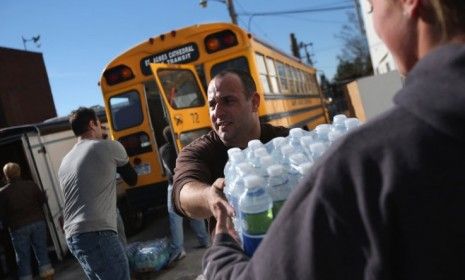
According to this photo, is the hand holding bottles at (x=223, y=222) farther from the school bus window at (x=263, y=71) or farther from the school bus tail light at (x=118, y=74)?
the school bus tail light at (x=118, y=74)

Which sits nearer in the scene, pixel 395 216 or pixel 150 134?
pixel 395 216

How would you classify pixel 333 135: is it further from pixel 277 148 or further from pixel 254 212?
pixel 254 212

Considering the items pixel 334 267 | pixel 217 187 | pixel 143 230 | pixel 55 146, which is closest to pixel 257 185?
pixel 217 187

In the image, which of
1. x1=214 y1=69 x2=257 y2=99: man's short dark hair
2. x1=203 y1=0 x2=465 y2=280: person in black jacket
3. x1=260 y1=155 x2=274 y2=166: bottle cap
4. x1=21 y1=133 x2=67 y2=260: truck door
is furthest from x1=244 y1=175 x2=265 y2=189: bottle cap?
x1=21 y1=133 x2=67 y2=260: truck door

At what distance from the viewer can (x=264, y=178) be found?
5.06 ft

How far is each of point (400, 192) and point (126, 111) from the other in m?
6.98

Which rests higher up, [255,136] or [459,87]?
[459,87]

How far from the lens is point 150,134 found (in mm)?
7293

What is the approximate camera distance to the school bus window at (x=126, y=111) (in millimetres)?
7297

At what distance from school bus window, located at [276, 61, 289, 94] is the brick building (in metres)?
19.7

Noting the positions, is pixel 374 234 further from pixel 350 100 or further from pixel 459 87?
pixel 350 100

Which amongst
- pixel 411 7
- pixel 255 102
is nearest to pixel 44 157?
pixel 255 102

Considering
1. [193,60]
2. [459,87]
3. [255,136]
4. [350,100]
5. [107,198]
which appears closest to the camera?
[459,87]

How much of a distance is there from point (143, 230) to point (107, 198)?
5164 millimetres
